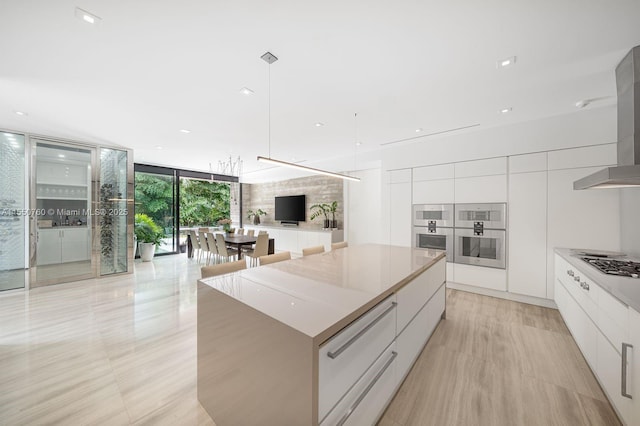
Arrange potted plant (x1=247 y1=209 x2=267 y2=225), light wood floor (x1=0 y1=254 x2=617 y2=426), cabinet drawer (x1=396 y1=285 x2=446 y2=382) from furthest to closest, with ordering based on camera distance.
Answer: potted plant (x1=247 y1=209 x2=267 y2=225)
cabinet drawer (x1=396 y1=285 x2=446 y2=382)
light wood floor (x1=0 y1=254 x2=617 y2=426)

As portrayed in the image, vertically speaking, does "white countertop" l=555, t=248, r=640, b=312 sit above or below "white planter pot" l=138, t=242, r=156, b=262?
above

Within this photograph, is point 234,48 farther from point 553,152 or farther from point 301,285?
point 553,152

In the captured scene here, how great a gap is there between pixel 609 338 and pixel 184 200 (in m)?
8.94

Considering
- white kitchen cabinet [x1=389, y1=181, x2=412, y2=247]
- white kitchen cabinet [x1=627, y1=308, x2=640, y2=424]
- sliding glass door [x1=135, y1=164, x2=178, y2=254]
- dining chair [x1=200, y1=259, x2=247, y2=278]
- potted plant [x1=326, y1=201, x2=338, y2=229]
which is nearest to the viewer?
white kitchen cabinet [x1=627, y1=308, x2=640, y2=424]

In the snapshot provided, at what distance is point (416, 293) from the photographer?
2.01 m

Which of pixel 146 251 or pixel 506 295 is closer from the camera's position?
pixel 506 295

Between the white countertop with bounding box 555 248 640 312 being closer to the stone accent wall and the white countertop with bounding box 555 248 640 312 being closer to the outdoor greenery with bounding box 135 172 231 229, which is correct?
the stone accent wall

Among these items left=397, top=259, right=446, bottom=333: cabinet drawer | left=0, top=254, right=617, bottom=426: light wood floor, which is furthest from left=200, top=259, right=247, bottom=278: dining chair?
left=397, top=259, right=446, bottom=333: cabinet drawer

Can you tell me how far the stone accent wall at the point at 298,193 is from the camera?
6559 millimetres

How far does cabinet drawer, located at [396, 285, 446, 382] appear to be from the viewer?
175 cm

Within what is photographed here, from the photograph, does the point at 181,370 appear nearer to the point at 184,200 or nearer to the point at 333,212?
the point at 333,212

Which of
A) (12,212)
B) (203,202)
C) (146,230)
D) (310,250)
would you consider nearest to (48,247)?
(12,212)

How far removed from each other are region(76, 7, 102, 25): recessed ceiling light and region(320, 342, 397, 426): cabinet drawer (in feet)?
9.28

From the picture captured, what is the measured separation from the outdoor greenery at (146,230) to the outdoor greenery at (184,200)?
29cm
